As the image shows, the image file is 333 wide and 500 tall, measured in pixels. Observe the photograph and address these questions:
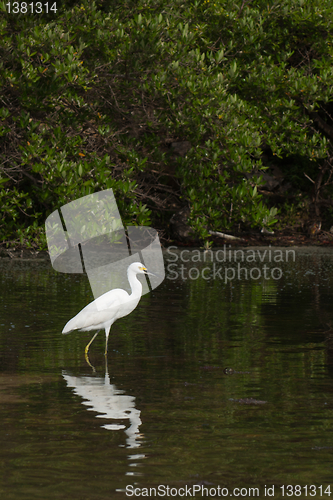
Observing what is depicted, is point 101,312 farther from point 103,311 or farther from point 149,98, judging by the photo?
point 149,98

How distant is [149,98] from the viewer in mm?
18609

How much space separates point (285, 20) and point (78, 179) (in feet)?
25.8

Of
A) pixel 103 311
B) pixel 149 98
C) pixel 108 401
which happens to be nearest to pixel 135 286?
pixel 103 311

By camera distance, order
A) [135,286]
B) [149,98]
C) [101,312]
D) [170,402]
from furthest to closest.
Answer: [149,98] < [135,286] < [101,312] < [170,402]

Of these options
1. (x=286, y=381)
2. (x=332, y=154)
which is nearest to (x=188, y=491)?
(x=286, y=381)

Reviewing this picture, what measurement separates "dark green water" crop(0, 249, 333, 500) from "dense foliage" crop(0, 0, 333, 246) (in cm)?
682

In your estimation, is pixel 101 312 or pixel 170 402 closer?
pixel 170 402

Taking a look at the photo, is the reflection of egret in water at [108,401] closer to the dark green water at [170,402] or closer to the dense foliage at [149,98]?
the dark green water at [170,402]

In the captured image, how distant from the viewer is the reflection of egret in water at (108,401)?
5362 mm

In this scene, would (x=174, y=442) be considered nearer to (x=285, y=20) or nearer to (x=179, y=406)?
(x=179, y=406)

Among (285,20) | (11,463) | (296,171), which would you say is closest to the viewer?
(11,463)

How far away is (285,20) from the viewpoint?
2086cm

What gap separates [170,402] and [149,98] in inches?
531

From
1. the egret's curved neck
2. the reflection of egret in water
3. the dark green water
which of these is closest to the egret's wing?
the egret's curved neck
